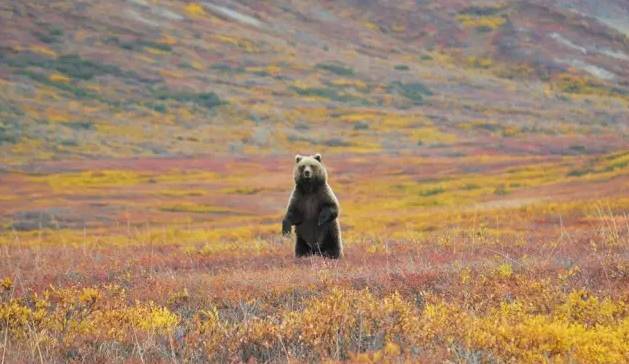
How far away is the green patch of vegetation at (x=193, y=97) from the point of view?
355 feet

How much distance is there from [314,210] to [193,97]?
9724 centimetres

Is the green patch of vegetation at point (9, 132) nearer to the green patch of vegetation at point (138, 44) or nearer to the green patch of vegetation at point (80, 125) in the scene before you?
the green patch of vegetation at point (80, 125)

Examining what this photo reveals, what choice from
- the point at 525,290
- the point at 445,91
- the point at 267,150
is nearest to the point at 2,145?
the point at 267,150

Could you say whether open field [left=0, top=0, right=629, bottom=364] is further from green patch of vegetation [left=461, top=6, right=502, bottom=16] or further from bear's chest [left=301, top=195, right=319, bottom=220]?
bear's chest [left=301, top=195, right=319, bottom=220]

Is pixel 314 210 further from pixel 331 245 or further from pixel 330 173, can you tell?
pixel 330 173

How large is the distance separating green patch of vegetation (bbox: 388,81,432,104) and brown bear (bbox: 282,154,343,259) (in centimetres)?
10586

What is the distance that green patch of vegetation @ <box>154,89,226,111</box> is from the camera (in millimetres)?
108188

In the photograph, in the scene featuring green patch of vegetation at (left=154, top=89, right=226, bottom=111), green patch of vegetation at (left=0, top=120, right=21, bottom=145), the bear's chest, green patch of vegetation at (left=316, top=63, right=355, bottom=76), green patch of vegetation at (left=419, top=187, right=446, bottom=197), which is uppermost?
green patch of vegetation at (left=316, top=63, right=355, bottom=76)

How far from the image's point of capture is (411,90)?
123 meters

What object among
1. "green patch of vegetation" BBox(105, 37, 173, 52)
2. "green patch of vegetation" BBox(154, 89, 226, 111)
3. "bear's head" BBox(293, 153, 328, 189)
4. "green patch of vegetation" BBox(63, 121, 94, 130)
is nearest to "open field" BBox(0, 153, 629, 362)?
"bear's head" BBox(293, 153, 328, 189)

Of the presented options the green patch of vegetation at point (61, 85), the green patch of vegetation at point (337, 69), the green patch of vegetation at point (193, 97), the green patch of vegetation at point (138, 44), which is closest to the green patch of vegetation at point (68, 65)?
the green patch of vegetation at point (61, 85)

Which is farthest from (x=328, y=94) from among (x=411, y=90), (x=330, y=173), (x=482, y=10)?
(x=330, y=173)

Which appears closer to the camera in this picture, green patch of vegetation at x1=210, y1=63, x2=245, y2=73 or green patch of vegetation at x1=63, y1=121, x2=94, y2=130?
green patch of vegetation at x1=63, y1=121, x2=94, y2=130

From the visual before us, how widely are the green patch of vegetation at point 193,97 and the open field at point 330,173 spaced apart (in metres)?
0.29
